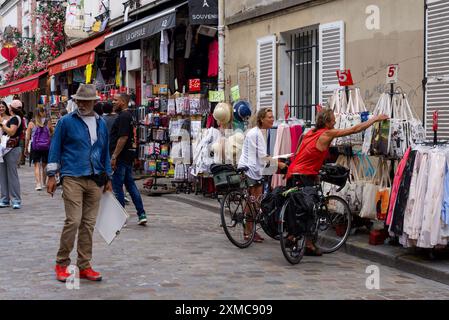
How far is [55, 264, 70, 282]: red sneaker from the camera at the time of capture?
261 inches

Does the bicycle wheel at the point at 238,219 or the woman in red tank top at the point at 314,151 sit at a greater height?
the woman in red tank top at the point at 314,151

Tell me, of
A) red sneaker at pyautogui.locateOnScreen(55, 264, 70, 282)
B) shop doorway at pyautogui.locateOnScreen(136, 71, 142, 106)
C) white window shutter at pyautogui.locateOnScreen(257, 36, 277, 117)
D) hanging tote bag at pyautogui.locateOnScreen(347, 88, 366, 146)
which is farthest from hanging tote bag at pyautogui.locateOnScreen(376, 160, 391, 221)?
shop doorway at pyautogui.locateOnScreen(136, 71, 142, 106)

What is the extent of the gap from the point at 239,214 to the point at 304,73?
4.72 metres

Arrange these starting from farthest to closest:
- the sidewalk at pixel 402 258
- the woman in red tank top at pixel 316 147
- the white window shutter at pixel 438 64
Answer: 1. the white window shutter at pixel 438 64
2. the woman in red tank top at pixel 316 147
3. the sidewalk at pixel 402 258

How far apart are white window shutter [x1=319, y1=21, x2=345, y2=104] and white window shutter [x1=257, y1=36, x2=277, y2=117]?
5.32 feet

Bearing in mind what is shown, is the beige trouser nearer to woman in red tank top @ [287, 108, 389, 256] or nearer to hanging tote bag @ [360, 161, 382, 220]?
woman in red tank top @ [287, 108, 389, 256]

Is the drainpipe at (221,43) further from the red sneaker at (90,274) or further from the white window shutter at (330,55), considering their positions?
the red sneaker at (90,274)

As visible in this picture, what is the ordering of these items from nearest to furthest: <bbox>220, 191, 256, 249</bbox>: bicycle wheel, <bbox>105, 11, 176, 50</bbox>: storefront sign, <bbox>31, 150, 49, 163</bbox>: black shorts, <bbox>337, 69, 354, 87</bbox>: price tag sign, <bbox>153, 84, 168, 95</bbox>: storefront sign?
<bbox>220, 191, 256, 249</bbox>: bicycle wheel
<bbox>337, 69, 354, 87</bbox>: price tag sign
<bbox>105, 11, 176, 50</bbox>: storefront sign
<bbox>31, 150, 49, 163</bbox>: black shorts
<bbox>153, 84, 168, 95</bbox>: storefront sign

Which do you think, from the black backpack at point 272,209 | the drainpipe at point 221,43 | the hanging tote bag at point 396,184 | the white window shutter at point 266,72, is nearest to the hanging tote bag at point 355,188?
the hanging tote bag at point 396,184

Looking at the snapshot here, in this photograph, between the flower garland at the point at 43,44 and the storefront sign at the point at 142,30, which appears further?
the flower garland at the point at 43,44

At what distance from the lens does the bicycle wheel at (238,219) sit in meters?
8.70

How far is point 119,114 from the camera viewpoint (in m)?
10.2

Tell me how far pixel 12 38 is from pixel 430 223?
2965 centimetres

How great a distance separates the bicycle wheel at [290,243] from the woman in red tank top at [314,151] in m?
Answer: 0.53
